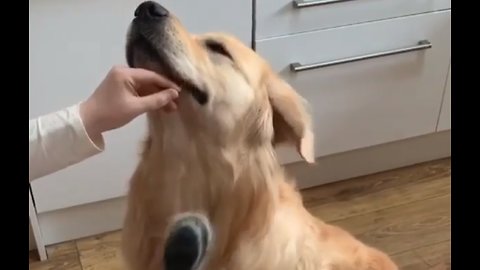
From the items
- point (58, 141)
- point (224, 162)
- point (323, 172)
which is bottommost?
point (323, 172)

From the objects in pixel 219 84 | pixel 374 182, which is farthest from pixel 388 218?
pixel 219 84

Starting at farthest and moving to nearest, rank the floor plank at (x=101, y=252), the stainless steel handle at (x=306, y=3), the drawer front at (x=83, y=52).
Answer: the floor plank at (x=101, y=252)
the stainless steel handle at (x=306, y=3)
the drawer front at (x=83, y=52)

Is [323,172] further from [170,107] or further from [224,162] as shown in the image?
[170,107]

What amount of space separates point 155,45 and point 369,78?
1.02m

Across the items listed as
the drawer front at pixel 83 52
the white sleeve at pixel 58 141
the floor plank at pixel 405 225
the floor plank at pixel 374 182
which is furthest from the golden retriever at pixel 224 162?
the floor plank at pixel 374 182

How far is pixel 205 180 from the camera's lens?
1.25 meters

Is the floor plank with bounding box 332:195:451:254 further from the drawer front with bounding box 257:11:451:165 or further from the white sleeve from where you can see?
the white sleeve

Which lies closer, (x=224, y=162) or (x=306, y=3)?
(x=224, y=162)

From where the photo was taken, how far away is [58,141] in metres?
1.12

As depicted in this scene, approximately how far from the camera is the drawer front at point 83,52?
1.67m

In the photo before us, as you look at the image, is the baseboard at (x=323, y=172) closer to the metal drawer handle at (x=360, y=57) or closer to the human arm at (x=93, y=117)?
the metal drawer handle at (x=360, y=57)

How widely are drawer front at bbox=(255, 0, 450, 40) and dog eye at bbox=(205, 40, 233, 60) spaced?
587 millimetres

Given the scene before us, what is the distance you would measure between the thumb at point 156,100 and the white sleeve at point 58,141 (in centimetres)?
10

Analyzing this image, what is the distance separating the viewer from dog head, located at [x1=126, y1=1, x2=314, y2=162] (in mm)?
1141
